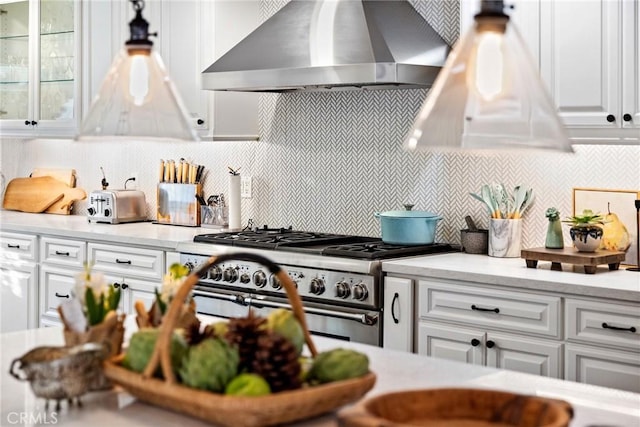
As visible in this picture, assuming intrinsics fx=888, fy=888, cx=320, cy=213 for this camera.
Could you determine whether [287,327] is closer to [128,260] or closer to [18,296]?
[128,260]

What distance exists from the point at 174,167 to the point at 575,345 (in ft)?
9.54

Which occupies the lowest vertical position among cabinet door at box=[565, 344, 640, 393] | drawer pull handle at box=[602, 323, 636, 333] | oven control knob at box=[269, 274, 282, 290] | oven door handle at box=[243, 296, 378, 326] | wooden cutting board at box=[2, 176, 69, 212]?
cabinet door at box=[565, 344, 640, 393]

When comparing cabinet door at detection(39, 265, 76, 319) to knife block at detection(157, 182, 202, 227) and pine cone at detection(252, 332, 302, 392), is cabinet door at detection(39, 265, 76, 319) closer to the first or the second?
knife block at detection(157, 182, 202, 227)

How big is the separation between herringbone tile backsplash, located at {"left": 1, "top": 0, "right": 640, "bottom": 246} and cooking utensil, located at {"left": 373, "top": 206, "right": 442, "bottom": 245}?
0.24 m

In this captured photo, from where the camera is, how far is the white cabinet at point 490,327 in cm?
329

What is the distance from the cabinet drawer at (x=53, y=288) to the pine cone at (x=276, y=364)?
3.65 meters

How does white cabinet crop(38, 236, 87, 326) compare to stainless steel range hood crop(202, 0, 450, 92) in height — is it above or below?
below

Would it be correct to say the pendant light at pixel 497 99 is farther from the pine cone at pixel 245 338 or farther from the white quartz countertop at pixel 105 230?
the white quartz countertop at pixel 105 230

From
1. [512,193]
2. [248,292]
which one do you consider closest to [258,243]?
[248,292]

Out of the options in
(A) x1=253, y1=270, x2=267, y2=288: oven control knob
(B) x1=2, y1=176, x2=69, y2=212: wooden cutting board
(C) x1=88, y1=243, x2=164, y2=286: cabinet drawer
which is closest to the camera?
(A) x1=253, y1=270, x2=267, y2=288: oven control knob

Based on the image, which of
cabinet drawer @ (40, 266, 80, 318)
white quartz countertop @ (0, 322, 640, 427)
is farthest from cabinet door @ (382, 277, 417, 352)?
cabinet drawer @ (40, 266, 80, 318)

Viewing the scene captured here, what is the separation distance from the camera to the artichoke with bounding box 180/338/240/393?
1549mm

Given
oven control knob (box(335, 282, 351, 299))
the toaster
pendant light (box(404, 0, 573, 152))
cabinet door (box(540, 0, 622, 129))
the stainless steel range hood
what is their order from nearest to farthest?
1. pendant light (box(404, 0, 573, 152))
2. cabinet door (box(540, 0, 622, 129))
3. oven control knob (box(335, 282, 351, 299))
4. the stainless steel range hood
5. the toaster

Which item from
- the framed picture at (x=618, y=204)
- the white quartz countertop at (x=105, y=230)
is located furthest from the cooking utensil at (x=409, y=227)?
the white quartz countertop at (x=105, y=230)
